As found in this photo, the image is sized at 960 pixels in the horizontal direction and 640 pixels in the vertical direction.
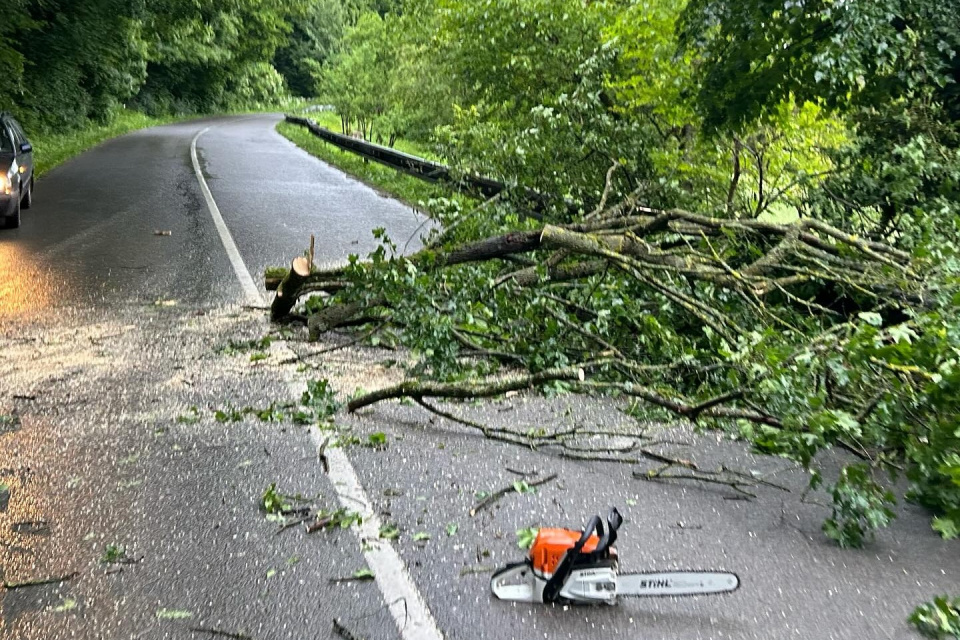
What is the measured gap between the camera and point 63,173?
21188 mm

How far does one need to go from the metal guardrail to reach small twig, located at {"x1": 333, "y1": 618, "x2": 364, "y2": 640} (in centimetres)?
696

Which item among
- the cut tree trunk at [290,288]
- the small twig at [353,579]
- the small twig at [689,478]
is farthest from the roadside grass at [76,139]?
the small twig at [353,579]

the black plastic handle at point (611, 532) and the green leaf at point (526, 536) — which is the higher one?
the black plastic handle at point (611, 532)

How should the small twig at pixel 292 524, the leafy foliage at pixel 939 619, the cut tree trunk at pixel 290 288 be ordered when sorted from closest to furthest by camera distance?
1. the leafy foliage at pixel 939 619
2. the small twig at pixel 292 524
3. the cut tree trunk at pixel 290 288

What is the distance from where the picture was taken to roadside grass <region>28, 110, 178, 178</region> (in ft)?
78.8

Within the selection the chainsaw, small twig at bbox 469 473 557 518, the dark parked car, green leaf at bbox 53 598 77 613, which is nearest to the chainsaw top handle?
the chainsaw

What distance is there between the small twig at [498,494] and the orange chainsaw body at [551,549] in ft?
2.82

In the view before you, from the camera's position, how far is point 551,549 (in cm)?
356

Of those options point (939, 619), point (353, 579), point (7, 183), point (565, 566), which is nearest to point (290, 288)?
point (353, 579)

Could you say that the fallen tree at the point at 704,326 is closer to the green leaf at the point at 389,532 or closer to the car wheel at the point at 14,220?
the green leaf at the point at 389,532

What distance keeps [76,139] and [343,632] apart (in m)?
32.5

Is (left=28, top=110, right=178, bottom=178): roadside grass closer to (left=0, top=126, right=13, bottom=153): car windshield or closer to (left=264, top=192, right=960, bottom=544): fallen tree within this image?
(left=0, top=126, right=13, bottom=153): car windshield

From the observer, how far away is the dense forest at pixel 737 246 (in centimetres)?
471

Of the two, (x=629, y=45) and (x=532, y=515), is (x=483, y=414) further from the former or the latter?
(x=629, y=45)
